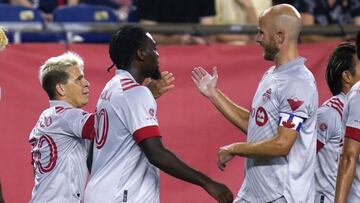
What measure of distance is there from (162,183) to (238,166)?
2.14 ft

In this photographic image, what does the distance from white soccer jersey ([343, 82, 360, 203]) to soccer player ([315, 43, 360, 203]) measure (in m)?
0.40

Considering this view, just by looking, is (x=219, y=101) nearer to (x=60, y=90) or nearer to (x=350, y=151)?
(x=350, y=151)

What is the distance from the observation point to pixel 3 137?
883 cm

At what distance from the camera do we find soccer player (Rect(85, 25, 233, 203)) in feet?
20.0

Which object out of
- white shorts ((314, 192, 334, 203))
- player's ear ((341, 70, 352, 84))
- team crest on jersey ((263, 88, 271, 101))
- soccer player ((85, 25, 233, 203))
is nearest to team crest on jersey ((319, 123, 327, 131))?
player's ear ((341, 70, 352, 84))

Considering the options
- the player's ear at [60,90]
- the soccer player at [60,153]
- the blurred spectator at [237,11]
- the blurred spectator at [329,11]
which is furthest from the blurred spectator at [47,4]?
the soccer player at [60,153]

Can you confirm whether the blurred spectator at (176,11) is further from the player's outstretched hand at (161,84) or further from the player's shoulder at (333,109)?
the player's outstretched hand at (161,84)

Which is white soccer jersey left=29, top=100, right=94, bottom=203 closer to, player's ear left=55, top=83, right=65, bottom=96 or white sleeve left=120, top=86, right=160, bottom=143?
player's ear left=55, top=83, right=65, bottom=96

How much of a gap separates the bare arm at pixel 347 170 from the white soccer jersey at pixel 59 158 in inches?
68.1

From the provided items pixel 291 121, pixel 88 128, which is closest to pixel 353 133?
pixel 291 121

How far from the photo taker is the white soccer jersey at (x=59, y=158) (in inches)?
277

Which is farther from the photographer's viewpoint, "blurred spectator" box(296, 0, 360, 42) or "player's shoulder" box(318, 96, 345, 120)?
"blurred spectator" box(296, 0, 360, 42)

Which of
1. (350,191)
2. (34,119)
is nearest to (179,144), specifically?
(34,119)

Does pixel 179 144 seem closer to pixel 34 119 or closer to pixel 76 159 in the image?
pixel 34 119
